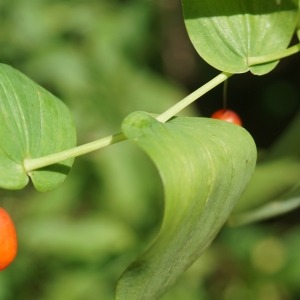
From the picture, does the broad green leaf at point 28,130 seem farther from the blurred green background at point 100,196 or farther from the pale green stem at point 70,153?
the blurred green background at point 100,196

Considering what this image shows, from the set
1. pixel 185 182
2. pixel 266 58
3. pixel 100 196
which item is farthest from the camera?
pixel 100 196

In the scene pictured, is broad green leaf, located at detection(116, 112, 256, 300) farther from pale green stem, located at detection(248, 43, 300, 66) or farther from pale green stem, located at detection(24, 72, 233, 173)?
pale green stem, located at detection(248, 43, 300, 66)

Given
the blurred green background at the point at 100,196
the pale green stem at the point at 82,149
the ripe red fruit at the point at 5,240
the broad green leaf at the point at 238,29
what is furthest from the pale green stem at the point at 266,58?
the blurred green background at the point at 100,196

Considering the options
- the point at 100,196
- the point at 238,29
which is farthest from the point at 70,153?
the point at 100,196

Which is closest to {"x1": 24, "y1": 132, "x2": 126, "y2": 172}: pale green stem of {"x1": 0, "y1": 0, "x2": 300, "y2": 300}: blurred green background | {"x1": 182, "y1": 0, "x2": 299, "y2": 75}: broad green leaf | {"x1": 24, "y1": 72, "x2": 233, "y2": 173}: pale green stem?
{"x1": 24, "y1": 72, "x2": 233, "y2": 173}: pale green stem

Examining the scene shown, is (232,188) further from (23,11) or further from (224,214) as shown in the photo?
(23,11)

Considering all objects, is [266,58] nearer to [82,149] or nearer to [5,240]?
[82,149]

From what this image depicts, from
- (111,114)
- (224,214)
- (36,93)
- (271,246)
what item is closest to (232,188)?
(224,214)
